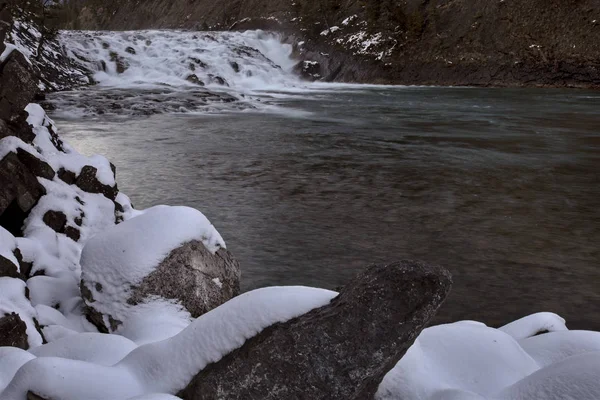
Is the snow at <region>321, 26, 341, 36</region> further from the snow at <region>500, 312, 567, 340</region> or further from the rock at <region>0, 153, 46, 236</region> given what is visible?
the snow at <region>500, 312, 567, 340</region>

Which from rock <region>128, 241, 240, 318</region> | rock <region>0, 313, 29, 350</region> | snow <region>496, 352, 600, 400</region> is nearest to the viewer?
snow <region>496, 352, 600, 400</region>

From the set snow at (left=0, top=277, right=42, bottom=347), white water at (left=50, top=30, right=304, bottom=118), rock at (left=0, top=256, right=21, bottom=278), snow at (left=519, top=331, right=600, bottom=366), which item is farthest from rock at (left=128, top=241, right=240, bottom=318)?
white water at (left=50, top=30, right=304, bottom=118)

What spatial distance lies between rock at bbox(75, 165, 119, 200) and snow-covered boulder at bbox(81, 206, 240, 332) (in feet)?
4.73

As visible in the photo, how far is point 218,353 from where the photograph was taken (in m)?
2.48

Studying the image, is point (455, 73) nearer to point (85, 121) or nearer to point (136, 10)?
point (85, 121)

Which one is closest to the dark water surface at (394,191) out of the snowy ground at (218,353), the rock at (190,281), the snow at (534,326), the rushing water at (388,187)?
the rushing water at (388,187)

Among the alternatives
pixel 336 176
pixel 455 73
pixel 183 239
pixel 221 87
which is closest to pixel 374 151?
pixel 336 176

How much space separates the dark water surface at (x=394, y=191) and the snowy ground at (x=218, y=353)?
53.4 inches

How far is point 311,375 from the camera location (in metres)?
2.34

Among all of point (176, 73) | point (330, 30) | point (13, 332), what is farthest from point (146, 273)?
point (330, 30)

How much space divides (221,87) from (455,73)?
9.47m

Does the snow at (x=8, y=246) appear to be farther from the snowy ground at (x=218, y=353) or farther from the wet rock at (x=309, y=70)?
the wet rock at (x=309, y=70)

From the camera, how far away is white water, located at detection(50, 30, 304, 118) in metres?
16.5

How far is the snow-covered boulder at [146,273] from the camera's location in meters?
3.74
